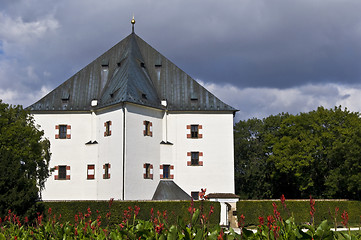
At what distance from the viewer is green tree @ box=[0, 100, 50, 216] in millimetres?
18422

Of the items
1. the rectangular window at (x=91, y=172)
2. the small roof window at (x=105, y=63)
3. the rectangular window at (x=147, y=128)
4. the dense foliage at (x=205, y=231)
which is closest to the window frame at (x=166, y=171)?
the rectangular window at (x=147, y=128)

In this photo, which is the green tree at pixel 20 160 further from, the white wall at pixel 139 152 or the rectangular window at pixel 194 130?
Result: the rectangular window at pixel 194 130

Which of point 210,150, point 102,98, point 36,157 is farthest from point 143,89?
point 36,157

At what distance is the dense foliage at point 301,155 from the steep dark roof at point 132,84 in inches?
443

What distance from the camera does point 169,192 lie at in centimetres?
3303

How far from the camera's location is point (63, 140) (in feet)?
116

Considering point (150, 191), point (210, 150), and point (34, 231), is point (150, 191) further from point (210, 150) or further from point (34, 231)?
point (34, 231)

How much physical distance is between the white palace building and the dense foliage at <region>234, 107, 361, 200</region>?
10.4 metres

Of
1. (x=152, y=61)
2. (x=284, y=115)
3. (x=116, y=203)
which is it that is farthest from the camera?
(x=284, y=115)

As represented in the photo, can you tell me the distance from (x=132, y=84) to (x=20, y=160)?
1374cm

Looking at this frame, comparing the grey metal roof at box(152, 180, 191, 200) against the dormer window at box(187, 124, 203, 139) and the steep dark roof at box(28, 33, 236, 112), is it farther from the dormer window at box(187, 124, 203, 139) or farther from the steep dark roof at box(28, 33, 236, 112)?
the steep dark roof at box(28, 33, 236, 112)

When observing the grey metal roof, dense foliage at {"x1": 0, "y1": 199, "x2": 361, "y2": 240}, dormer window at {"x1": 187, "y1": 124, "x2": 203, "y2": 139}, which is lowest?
the grey metal roof

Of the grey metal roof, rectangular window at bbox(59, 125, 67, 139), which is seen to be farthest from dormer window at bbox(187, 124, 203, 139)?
rectangular window at bbox(59, 125, 67, 139)

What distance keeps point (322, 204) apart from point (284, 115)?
26244mm
